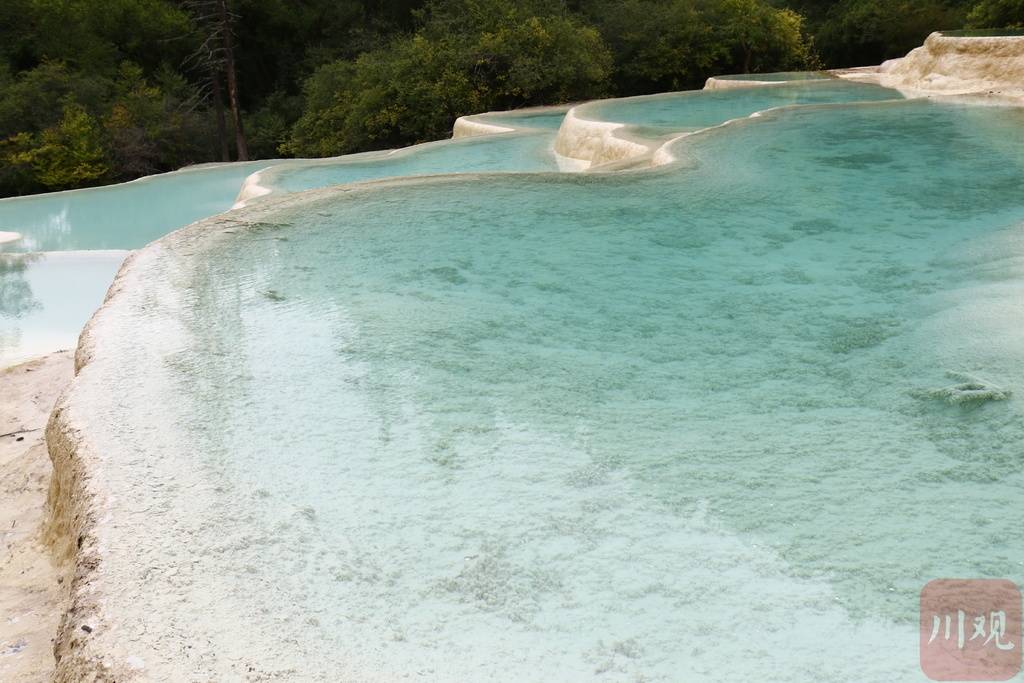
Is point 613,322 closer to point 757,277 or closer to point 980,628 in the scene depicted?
point 757,277

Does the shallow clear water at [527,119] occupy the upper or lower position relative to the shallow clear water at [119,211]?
upper

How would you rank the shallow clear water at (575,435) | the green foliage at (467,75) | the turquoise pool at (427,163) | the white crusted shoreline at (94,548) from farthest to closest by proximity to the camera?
1. the green foliage at (467,75)
2. the turquoise pool at (427,163)
3. the shallow clear water at (575,435)
4. the white crusted shoreline at (94,548)

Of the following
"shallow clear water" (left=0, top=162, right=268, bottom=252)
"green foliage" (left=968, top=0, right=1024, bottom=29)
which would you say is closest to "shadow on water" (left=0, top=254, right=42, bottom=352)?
"shallow clear water" (left=0, top=162, right=268, bottom=252)

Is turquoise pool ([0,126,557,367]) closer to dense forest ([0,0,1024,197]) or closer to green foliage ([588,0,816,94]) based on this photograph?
dense forest ([0,0,1024,197])

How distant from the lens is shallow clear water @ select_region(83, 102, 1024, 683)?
194 cm

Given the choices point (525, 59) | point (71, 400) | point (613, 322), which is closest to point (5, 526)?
point (71, 400)

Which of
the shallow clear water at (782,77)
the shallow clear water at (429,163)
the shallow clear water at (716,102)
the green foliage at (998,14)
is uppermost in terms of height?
the green foliage at (998,14)

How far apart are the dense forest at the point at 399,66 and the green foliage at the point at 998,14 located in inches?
1.1

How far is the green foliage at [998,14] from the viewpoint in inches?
563

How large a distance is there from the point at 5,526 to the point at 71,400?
781 millimetres

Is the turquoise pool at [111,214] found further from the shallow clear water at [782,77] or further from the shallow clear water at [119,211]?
the shallow clear water at [782,77]

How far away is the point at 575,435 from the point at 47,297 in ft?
17.5

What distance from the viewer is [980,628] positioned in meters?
1.90

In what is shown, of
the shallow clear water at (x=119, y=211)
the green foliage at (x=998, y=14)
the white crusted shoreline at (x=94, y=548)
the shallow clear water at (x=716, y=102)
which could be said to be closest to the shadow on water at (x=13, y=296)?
the shallow clear water at (x=119, y=211)
